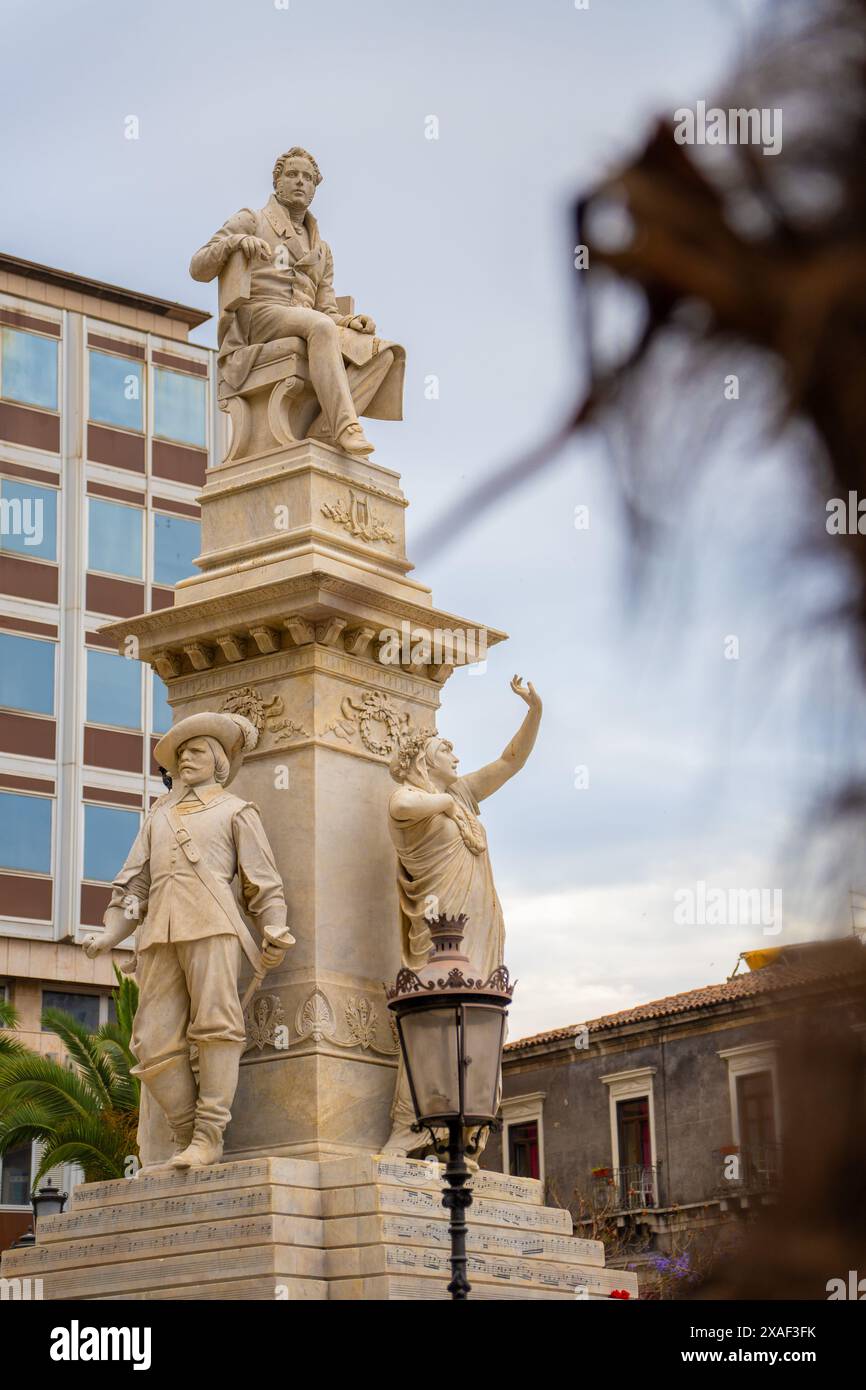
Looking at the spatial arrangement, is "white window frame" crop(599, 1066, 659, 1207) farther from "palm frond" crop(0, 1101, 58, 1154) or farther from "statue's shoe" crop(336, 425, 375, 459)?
"statue's shoe" crop(336, 425, 375, 459)

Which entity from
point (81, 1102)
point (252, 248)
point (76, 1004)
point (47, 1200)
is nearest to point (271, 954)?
point (252, 248)

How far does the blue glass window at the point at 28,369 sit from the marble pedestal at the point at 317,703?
109ft

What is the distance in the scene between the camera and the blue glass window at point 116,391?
4850cm

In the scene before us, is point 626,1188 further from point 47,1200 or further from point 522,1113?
point 47,1200

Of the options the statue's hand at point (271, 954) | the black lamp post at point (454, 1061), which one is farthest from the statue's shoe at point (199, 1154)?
the black lamp post at point (454, 1061)

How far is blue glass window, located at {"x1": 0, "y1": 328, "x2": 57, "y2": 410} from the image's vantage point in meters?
47.3

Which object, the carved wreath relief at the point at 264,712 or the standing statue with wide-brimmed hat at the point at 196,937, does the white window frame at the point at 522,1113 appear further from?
the standing statue with wide-brimmed hat at the point at 196,937

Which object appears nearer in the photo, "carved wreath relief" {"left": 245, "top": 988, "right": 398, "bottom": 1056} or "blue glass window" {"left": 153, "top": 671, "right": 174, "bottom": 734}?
"carved wreath relief" {"left": 245, "top": 988, "right": 398, "bottom": 1056}

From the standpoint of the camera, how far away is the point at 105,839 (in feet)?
152

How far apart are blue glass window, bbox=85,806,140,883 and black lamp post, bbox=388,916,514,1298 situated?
3640 cm

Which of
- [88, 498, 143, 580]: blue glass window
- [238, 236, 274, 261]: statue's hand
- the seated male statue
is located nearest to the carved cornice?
the seated male statue

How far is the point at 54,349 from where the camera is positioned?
48250 mm
